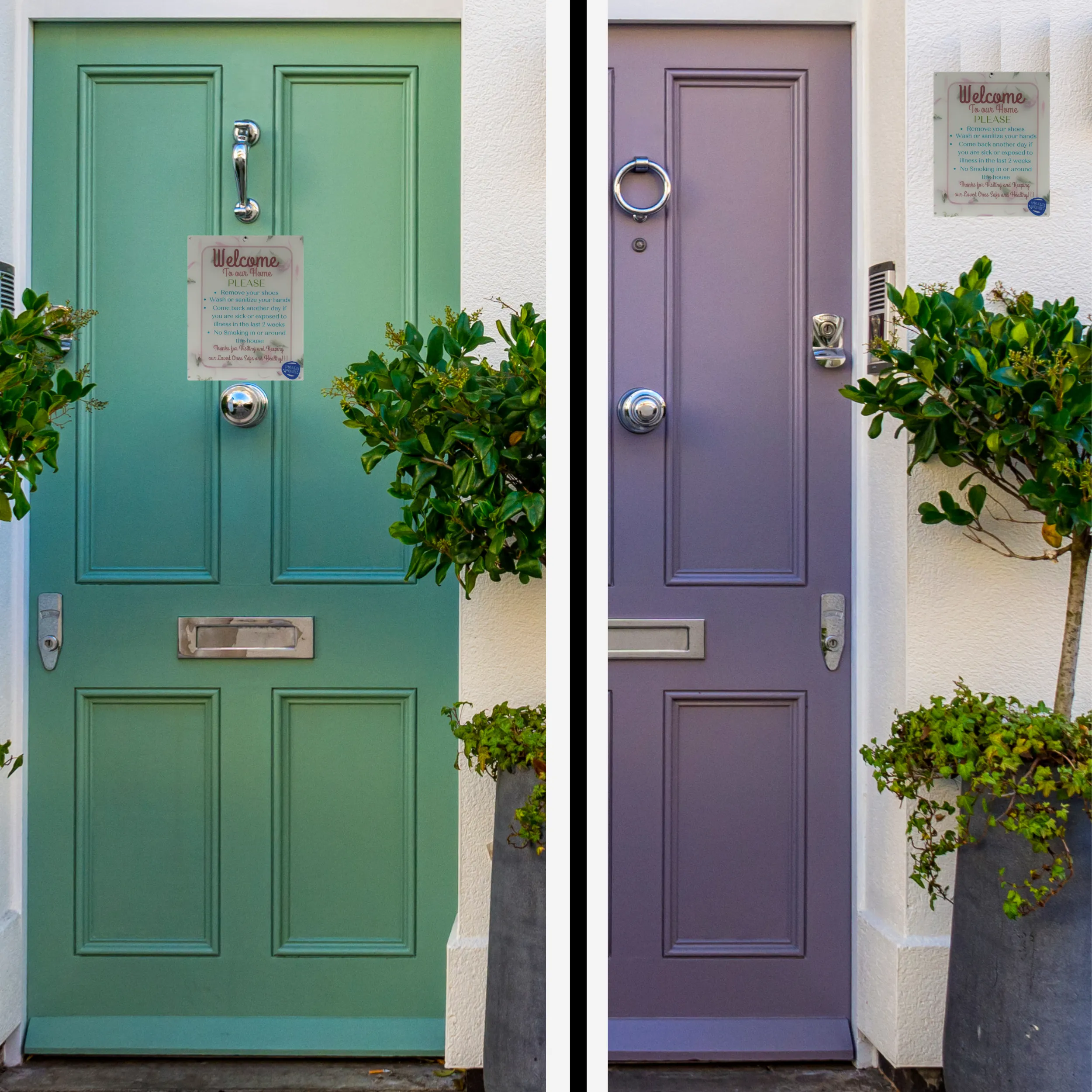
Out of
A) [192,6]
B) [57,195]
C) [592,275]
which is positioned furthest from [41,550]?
[592,275]

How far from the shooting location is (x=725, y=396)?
0.33 meters

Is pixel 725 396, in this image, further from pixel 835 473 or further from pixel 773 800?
pixel 773 800

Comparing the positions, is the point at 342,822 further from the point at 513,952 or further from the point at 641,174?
the point at 641,174

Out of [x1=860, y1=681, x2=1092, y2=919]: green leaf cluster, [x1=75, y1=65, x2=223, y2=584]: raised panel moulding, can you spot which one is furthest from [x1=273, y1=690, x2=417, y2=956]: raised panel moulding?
[x1=860, y1=681, x2=1092, y2=919]: green leaf cluster

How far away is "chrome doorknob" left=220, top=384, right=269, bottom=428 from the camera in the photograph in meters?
1.03

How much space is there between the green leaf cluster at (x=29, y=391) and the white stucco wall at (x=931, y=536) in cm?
74

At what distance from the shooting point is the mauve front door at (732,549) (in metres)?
0.32

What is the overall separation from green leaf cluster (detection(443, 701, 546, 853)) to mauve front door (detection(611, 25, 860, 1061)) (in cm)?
49

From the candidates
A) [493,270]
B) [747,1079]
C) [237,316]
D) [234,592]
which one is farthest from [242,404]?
[747,1079]

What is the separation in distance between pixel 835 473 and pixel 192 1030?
1.05 metres

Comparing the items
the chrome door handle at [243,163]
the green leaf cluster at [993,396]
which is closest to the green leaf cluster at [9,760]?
the chrome door handle at [243,163]

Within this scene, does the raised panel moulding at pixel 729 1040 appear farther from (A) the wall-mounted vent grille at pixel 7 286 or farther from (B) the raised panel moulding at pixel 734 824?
(A) the wall-mounted vent grille at pixel 7 286

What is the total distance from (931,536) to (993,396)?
0.22 feet

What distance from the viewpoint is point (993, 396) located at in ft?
1.24
